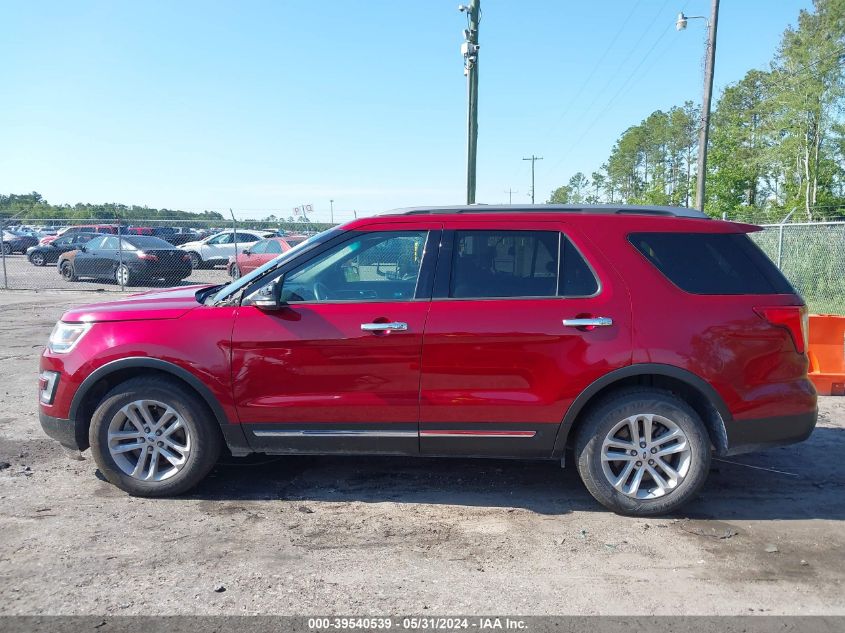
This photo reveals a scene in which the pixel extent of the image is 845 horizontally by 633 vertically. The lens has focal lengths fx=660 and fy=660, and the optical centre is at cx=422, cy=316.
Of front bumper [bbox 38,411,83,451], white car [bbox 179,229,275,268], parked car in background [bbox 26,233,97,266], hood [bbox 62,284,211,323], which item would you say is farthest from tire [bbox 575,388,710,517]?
parked car in background [bbox 26,233,97,266]

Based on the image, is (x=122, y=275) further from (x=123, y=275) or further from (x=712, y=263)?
(x=712, y=263)

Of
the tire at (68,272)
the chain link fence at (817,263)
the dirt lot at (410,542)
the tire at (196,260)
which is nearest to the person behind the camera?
the dirt lot at (410,542)

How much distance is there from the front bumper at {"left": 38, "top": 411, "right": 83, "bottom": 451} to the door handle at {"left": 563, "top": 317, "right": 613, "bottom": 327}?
330 cm

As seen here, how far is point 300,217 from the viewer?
36.8 meters

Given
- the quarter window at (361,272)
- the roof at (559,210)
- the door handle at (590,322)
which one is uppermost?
the roof at (559,210)

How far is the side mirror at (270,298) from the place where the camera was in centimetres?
417

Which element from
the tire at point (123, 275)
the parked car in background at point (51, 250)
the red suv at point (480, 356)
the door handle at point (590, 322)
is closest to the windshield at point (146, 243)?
the tire at point (123, 275)

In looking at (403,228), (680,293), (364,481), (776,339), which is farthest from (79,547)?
(776,339)

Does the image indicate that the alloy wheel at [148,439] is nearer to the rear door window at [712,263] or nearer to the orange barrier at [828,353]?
the rear door window at [712,263]

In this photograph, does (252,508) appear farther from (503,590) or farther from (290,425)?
(503,590)

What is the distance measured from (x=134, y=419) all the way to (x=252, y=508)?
3.22 ft

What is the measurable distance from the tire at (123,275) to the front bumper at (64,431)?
15.6 meters

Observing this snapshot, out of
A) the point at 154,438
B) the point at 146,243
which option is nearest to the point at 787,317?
the point at 154,438

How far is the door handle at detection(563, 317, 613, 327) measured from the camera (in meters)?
4.05
